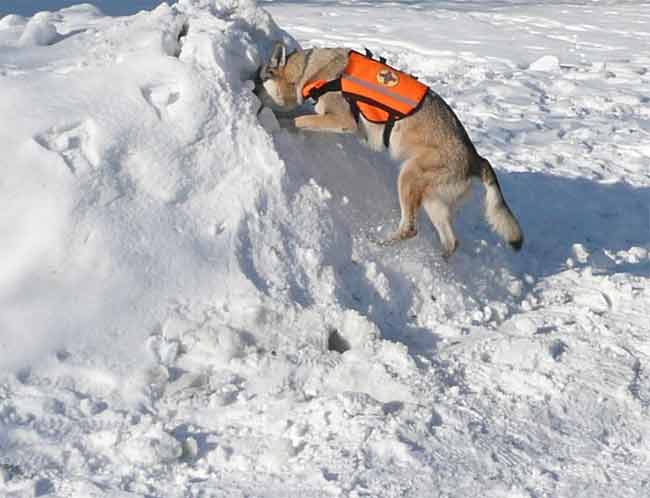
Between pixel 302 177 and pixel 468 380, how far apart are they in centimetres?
149

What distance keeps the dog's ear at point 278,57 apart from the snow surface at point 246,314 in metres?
0.12

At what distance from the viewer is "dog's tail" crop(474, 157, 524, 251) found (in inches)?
237

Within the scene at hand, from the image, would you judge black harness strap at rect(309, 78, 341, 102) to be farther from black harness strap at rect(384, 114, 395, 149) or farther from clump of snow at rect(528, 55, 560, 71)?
clump of snow at rect(528, 55, 560, 71)

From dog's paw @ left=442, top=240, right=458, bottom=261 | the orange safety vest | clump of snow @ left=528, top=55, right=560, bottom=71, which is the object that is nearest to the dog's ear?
the orange safety vest

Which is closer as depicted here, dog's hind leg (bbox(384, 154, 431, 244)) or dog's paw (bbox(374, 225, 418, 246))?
dog's paw (bbox(374, 225, 418, 246))

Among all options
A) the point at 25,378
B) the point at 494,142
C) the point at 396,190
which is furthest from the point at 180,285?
the point at 494,142

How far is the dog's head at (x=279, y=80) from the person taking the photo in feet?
18.6

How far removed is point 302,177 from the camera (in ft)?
17.9

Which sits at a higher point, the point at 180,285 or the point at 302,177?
the point at 302,177

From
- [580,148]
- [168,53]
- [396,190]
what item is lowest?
[580,148]

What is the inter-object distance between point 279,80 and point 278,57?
16 centimetres

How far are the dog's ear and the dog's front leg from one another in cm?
35

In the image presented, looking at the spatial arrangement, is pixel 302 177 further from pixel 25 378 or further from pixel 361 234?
pixel 25 378

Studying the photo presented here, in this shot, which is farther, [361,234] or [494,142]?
[494,142]
